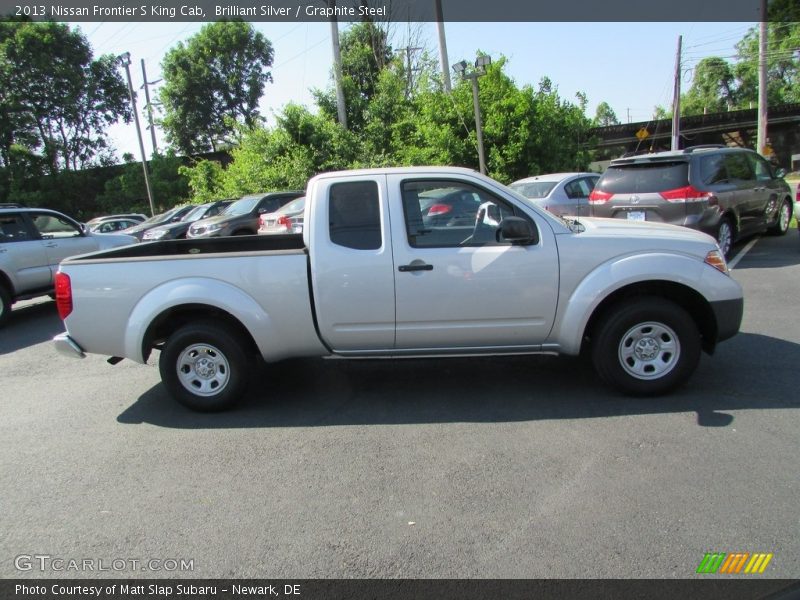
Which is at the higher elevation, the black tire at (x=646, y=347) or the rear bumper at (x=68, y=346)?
the rear bumper at (x=68, y=346)

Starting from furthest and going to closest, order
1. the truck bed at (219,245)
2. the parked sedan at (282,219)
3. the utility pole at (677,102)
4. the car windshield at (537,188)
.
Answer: the utility pole at (677,102)
the parked sedan at (282,219)
the car windshield at (537,188)
the truck bed at (219,245)

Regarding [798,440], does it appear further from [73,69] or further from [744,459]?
[73,69]

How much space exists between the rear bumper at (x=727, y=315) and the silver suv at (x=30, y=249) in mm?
9719

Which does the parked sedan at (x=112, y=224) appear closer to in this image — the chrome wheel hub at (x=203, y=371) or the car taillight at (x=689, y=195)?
the car taillight at (x=689, y=195)

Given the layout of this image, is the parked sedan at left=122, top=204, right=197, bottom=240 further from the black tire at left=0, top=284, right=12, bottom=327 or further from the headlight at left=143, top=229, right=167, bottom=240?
the black tire at left=0, top=284, right=12, bottom=327

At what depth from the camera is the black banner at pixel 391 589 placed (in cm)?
256

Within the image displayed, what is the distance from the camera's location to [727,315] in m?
4.47

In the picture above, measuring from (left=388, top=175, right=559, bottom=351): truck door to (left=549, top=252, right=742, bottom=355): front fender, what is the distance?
0.18m

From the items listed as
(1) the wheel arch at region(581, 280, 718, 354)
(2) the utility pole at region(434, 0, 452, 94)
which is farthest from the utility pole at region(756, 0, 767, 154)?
(1) the wheel arch at region(581, 280, 718, 354)

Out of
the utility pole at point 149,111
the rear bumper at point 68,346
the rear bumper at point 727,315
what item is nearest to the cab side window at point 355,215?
the rear bumper at point 68,346

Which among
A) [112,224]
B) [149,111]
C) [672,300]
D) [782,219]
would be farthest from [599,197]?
[149,111]

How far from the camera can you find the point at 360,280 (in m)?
4.50

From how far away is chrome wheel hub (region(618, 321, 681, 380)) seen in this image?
4.50 metres

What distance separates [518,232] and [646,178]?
19.8ft
